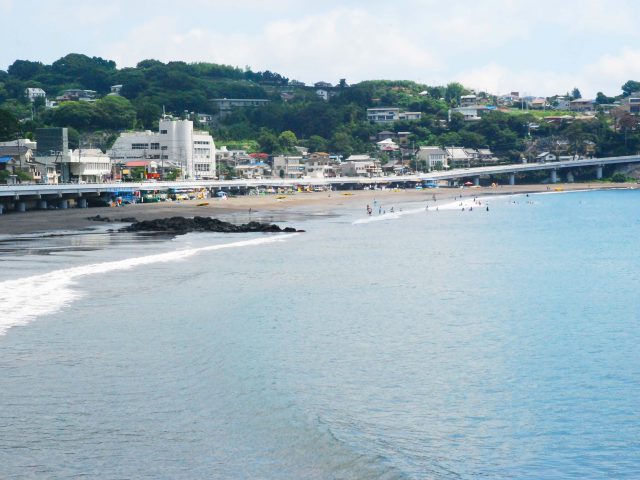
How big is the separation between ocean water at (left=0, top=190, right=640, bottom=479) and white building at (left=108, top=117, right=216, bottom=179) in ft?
269

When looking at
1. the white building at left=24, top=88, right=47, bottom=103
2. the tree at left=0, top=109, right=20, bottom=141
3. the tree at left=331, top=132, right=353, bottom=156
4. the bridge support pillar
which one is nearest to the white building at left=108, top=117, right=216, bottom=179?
the tree at left=0, top=109, right=20, bottom=141

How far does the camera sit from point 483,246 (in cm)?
4566

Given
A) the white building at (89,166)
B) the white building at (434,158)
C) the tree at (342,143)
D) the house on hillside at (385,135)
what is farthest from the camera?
the house on hillside at (385,135)

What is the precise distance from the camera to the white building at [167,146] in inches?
4616

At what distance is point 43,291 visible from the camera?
2652 centimetres

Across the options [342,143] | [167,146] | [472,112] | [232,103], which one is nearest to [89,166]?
[167,146]

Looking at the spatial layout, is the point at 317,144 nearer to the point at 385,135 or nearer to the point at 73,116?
the point at 385,135

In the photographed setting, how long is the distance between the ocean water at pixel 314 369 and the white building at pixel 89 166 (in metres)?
59.2

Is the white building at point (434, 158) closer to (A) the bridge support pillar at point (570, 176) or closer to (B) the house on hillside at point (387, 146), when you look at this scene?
(B) the house on hillside at point (387, 146)

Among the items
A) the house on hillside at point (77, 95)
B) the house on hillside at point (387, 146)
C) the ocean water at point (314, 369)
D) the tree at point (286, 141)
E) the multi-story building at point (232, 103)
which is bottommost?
the ocean water at point (314, 369)

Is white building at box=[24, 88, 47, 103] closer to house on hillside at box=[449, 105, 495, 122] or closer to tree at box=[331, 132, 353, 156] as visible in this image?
tree at box=[331, 132, 353, 156]

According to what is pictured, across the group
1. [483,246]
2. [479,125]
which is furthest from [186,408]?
[479,125]

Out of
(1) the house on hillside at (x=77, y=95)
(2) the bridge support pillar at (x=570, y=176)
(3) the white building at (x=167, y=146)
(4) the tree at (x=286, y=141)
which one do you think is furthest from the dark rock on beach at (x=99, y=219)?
(1) the house on hillside at (x=77, y=95)

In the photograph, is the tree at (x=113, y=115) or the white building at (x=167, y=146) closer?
the white building at (x=167, y=146)
